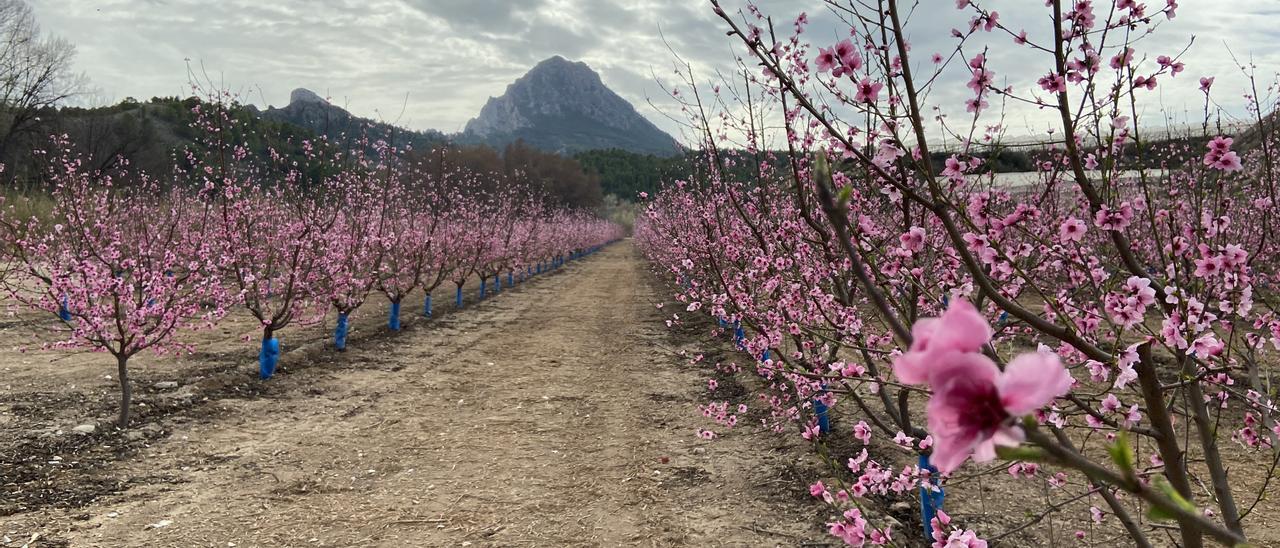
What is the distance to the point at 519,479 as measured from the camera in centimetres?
610

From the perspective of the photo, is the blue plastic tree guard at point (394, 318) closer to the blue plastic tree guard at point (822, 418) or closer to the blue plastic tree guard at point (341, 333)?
the blue plastic tree guard at point (341, 333)

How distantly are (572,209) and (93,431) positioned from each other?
52069mm

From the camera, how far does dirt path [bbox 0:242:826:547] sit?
5.04m

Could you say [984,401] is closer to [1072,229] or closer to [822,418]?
[1072,229]

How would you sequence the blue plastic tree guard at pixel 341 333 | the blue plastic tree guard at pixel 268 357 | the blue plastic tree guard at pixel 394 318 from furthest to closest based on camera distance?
the blue plastic tree guard at pixel 394 318 < the blue plastic tree guard at pixel 341 333 < the blue plastic tree guard at pixel 268 357

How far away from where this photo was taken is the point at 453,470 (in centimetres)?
634

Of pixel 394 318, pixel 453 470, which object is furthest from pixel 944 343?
pixel 394 318

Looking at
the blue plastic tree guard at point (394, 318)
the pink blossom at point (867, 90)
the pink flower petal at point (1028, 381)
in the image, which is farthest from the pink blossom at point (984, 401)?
the blue plastic tree guard at point (394, 318)

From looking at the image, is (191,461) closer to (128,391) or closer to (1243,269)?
(128,391)

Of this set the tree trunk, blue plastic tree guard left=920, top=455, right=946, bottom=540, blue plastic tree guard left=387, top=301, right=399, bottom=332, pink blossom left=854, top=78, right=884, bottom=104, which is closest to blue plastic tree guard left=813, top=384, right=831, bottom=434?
blue plastic tree guard left=920, top=455, right=946, bottom=540

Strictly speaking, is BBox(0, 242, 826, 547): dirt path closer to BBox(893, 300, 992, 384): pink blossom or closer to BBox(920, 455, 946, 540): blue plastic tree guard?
BBox(920, 455, 946, 540): blue plastic tree guard

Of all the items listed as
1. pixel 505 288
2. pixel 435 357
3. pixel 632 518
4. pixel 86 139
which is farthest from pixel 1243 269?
pixel 86 139

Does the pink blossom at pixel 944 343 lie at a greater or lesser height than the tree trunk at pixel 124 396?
greater

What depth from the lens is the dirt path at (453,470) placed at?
504 centimetres
